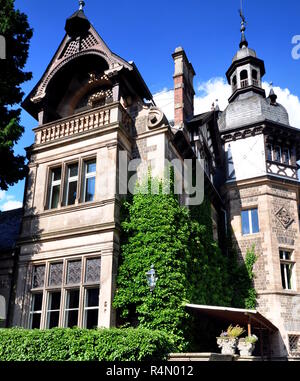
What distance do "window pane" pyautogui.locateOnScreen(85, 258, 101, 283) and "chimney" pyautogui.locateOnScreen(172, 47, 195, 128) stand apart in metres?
8.78

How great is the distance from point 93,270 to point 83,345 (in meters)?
2.90

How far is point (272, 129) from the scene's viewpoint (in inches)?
857

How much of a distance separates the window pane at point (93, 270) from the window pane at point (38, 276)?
1.73 m

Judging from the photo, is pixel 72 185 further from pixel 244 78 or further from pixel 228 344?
pixel 244 78

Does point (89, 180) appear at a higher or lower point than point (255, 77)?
lower

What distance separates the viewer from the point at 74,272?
1226 cm

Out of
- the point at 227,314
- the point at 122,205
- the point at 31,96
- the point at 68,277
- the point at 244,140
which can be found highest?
the point at 244,140

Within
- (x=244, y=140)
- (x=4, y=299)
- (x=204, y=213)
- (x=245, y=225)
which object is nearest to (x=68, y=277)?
(x=4, y=299)

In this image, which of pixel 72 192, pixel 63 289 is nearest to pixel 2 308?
pixel 63 289

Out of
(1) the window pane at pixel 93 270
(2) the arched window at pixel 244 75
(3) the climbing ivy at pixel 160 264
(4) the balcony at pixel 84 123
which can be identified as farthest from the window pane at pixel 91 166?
(2) the arched window at pixel 244 75

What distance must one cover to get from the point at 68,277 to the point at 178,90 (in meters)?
11.0

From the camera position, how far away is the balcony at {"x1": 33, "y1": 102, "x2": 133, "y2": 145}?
531 inches

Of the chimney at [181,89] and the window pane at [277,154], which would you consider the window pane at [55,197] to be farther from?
the window pane at [277,154]
